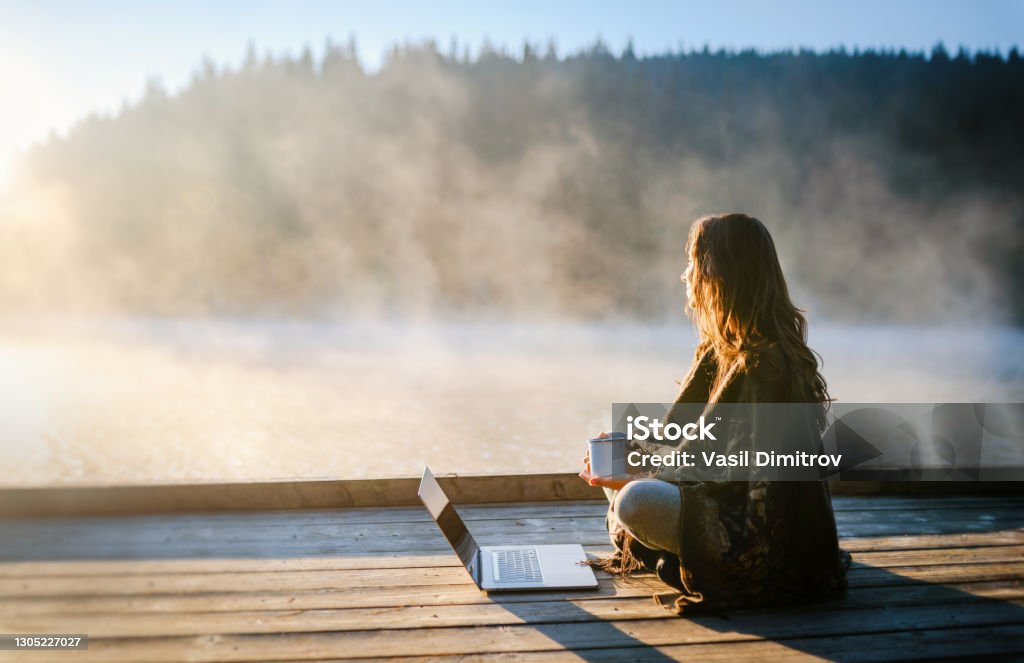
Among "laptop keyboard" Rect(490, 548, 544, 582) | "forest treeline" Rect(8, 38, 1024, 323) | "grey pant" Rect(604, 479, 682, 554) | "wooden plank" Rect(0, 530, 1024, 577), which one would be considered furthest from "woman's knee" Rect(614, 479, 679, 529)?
"forest treeline" Rect(8, 38, 1024, 323)

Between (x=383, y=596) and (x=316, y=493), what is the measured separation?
0.79 m

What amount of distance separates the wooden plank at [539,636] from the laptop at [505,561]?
7.4 inches

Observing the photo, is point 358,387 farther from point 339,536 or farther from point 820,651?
point 820,651

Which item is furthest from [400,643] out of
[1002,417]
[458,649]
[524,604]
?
[1002,417]

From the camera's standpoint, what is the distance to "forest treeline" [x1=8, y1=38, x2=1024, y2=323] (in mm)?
21000

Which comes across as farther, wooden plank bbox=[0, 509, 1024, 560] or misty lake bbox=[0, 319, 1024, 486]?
misty lake bbox=[0, 319, 1024, 486]

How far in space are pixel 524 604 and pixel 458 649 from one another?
249 millimetres

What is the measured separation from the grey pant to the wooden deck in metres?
0.16

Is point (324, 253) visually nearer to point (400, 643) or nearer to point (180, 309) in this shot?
point (180, 309)

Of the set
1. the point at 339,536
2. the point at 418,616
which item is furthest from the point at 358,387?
the point at 418,616

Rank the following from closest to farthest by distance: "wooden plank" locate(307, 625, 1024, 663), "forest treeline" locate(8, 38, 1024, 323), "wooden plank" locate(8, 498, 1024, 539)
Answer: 1. "wooden plank" locate(307, 625, 1024, 663)
2. "wooden plank" locate(8, 498, 1024, 539)
3. "forest treeline" locate(8, 38, 1024, 323)

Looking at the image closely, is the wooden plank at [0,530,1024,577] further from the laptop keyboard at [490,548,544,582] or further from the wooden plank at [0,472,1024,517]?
the wooden plank at [0,472,1024,517]

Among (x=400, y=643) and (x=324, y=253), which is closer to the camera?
(x=400, y=643)

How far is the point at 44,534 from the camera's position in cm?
197
